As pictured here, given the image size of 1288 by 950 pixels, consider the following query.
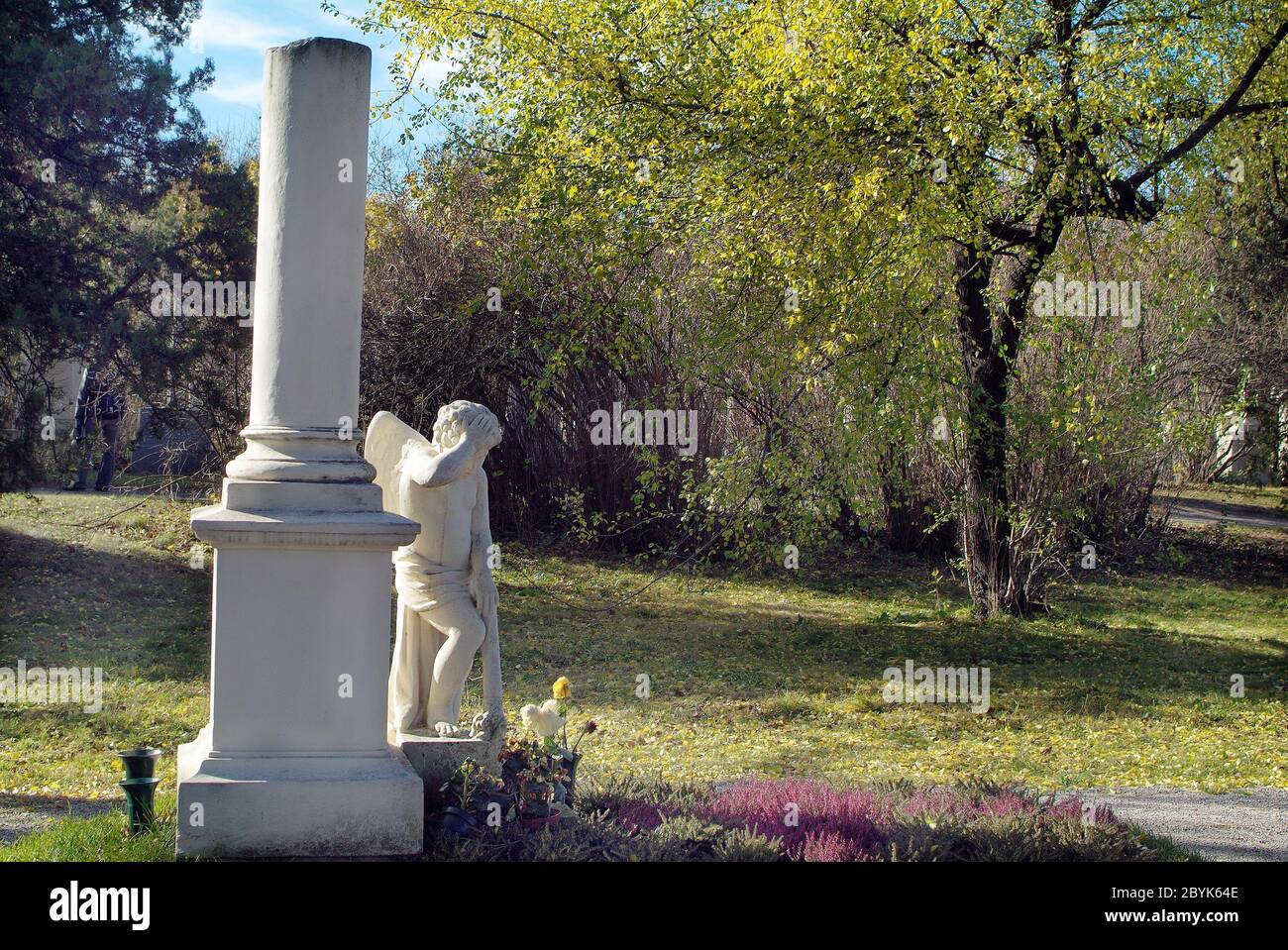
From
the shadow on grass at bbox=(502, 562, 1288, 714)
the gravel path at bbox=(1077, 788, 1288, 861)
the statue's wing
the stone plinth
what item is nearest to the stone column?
the stone plinth

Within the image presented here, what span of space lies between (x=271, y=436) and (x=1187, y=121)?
12.0m

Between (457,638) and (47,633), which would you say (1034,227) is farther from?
(47,633)

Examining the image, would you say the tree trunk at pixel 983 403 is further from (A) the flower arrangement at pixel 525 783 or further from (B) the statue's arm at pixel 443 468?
(B) the statue's arm at pixel 443 468

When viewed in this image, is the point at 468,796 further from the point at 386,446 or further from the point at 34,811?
the point at 34,811

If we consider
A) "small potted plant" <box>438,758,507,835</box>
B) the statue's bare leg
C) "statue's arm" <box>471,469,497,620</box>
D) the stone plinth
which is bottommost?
"small potted plant" <box>438,758,507,835</box>

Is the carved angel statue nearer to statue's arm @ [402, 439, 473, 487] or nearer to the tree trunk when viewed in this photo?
statue's arm @ [402, 439, 473, 487]

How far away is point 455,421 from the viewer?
6.07 m

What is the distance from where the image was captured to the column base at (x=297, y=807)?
200 inches

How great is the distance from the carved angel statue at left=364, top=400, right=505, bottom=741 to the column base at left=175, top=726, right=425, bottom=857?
27.7 inches

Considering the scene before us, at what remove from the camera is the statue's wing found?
6.29m

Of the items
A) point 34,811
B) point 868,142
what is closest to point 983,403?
point 868,142

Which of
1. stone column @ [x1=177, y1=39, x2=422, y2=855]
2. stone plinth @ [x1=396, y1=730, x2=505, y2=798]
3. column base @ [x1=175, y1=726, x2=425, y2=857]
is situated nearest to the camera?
column base @ [x1=175, y1=726, x2=425, y2=857]

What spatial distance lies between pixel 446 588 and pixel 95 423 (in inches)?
399
